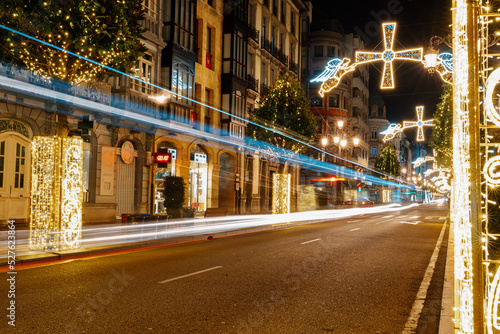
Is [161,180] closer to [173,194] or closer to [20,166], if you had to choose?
[173,194]

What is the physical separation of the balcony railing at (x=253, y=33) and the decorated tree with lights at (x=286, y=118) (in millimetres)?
7843

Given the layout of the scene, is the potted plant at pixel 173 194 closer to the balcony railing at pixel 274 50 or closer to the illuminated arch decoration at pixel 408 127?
the illuminated arch decoration at pixel 408 127

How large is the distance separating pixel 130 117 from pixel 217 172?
1058cm

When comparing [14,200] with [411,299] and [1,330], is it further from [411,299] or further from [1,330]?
[411,299]

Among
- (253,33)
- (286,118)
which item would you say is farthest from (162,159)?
(253,33)

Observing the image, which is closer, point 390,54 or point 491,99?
point 491,99

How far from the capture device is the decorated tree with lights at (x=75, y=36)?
11.6 m

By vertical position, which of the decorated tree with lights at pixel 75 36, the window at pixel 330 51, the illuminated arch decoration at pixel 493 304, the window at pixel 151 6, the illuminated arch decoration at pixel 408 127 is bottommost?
the illuminated arch decoration at pixel 493 304

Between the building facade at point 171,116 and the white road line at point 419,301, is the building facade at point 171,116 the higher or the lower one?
the higher one

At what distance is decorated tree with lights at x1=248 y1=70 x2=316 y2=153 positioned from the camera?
2970 cm

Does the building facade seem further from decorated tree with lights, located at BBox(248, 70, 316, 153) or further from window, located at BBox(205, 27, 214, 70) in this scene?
decorated tree with lights, located at BBox(248, 70, 316, 153)

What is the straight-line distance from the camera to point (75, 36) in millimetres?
11820

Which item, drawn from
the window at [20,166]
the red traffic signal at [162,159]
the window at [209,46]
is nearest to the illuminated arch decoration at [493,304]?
the red traffic signal at [162,159]

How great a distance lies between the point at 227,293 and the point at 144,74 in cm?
1942
